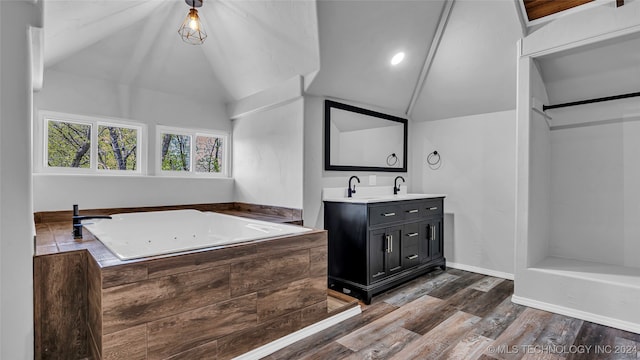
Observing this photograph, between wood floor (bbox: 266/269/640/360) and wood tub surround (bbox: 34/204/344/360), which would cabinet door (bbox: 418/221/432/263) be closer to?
wood floor (bbox: 266/269/640/360)

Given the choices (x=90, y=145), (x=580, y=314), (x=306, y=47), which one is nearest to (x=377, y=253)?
(x=580, y=314)

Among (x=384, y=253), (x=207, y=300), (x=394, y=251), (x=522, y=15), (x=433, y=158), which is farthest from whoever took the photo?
(x=433, y=158)

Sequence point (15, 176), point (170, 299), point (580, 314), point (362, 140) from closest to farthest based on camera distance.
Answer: point (15, 176) → point (170, 299) → point (580, 314) → point (362, 140)

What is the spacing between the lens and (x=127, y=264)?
156 centimetres

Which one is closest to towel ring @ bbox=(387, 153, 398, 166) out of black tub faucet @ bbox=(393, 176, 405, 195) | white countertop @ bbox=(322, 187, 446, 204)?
black tub faucet @ bbox=(393, 176, 405, 195)

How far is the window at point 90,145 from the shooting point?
3076mm

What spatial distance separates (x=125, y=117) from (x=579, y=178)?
15.2 feet

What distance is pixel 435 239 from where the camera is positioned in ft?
12.3

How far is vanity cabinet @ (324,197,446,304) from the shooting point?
9.56ft

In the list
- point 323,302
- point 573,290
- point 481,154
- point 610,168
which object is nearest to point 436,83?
point 481,154

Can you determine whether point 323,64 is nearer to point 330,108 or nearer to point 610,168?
point 330,108

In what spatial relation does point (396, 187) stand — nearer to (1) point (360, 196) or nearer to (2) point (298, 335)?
(1) point (360, 196)

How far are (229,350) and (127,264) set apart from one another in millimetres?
781

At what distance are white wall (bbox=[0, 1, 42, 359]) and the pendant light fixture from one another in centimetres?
144
